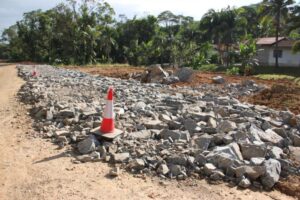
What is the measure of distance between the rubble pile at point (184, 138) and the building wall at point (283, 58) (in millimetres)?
39056

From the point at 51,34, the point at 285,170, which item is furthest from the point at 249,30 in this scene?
the point at 285,170

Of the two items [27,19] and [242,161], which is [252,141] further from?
[27,19]

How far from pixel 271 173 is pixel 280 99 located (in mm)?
6479

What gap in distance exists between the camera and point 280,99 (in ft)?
35.3

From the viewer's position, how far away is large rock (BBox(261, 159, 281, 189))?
4676 millimetres

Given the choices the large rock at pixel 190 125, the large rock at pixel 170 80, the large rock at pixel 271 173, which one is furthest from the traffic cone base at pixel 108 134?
the large rock at pixel 170 80

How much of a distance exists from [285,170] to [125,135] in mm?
2591

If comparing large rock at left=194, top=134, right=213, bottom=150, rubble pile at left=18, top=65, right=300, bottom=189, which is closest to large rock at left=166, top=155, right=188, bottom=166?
rubble pile at left=18, top=65, right=300, bottom=189

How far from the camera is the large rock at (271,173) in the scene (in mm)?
4676

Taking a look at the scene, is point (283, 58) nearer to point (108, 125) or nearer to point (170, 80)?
point (170, 80)

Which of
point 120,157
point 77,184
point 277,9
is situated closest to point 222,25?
point 277,9

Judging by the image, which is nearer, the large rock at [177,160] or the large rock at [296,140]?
the large rock at [177,160]

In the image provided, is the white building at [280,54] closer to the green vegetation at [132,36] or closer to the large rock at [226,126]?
the green vegetation at [132,36]

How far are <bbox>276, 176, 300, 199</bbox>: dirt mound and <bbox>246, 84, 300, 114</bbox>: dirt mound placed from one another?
15.5 ft
